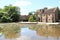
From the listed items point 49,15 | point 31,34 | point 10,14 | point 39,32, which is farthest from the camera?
point 10,14

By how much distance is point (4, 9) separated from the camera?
232ft

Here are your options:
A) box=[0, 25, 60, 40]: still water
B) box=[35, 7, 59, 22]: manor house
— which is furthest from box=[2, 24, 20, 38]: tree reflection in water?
box=[35, 7, 59, 22]: manor house

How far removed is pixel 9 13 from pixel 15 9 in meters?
4.24

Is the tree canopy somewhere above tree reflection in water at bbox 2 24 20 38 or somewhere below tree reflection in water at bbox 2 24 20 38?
above

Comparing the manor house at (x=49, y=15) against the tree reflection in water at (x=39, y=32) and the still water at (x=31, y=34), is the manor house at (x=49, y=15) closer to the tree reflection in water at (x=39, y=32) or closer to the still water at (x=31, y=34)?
the tree reflection in water at (x=39, y=32)

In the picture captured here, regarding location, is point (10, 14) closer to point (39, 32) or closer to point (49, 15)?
point (49, 15)

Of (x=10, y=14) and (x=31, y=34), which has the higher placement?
(x=10, y=14)

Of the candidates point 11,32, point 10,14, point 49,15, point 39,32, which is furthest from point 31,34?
point 10,14

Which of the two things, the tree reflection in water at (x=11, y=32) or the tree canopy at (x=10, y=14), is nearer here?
the tree reflection in water at (x=11, y=32)

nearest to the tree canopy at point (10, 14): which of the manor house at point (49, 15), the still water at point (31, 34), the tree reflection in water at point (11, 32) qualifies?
the manor house at point (49, 15)

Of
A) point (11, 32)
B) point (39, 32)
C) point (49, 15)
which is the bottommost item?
point (39, 32)

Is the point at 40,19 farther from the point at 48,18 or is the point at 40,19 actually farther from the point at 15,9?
the point at 15,9

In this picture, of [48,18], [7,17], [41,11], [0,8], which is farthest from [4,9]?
[48,18]

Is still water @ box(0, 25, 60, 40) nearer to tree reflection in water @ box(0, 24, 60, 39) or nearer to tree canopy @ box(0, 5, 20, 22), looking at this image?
tree reflection in water @ box(0, 24, 60, 39)
